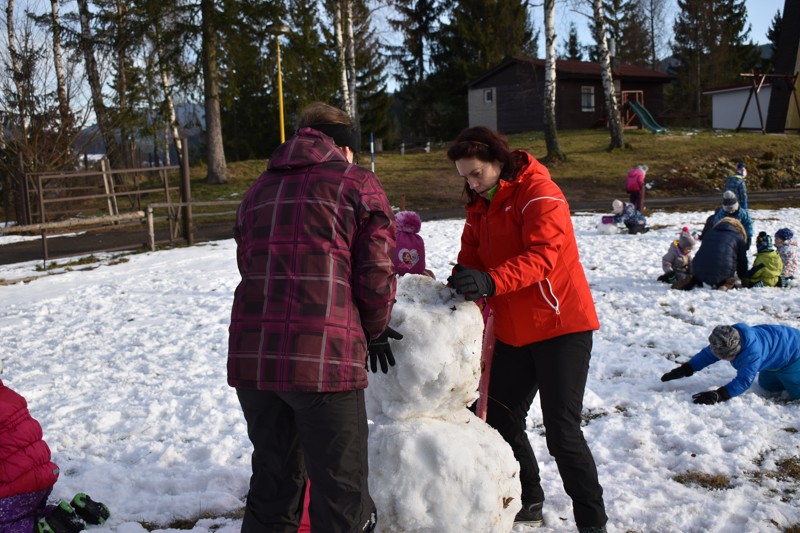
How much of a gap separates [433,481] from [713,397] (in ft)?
8.68

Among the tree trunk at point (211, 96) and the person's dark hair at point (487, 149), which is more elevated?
the tree trunk at point (211, 96)

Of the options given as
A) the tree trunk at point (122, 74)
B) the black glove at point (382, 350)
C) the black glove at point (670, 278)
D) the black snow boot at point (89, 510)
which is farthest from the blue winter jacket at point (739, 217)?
the tree trunk at point (122, 74)

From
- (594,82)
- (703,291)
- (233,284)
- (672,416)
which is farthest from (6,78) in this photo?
(594,82)

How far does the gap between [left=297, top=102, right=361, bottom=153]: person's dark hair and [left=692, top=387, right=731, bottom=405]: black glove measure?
3.21 m

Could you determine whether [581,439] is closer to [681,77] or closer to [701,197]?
[701,197]

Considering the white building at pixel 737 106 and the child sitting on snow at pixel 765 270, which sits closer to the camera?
the child sitting on snow at pixel 765 270

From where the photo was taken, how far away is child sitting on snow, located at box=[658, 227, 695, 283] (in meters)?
7.97

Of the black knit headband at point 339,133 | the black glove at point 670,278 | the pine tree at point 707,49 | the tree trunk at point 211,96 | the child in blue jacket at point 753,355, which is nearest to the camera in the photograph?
the black knit headband at point 339,133

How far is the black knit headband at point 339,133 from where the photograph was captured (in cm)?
235

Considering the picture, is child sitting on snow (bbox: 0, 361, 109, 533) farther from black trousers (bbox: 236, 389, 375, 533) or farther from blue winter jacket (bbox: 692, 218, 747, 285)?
blue winter jacket (bbox: 692, 218, 747, 285)

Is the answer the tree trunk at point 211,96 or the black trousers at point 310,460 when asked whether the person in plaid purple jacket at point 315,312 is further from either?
the tree trunk at point 211,96

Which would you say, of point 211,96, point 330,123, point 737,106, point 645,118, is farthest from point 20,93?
point 737,106

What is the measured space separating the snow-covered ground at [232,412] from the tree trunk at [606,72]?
14701 mm

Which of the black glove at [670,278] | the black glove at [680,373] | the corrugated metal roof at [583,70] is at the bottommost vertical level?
the black glove at [680,373]
